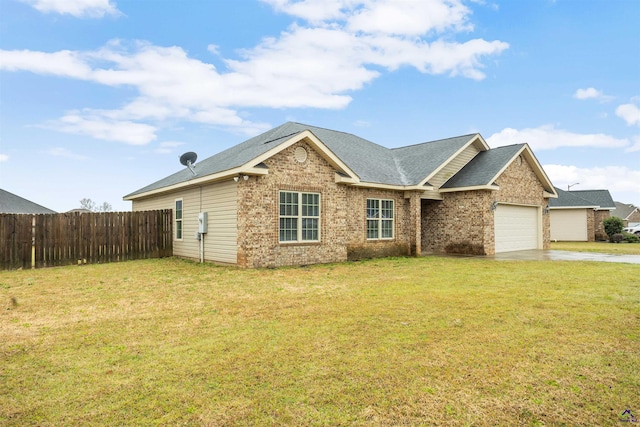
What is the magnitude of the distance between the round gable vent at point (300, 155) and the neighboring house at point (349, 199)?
0.04 m

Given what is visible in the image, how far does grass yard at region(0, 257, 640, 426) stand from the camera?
3.12 m

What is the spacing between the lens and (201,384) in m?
3.60

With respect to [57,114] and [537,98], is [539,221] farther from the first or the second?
[57,114]

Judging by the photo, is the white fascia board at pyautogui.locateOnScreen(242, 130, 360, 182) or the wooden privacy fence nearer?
the white fascia board at pyautogui.locateOnScreen(242, 130, 360, 182)

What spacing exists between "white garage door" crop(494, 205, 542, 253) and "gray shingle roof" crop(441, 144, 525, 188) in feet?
6.78

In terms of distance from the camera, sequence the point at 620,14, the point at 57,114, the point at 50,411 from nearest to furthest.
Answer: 1. the point at 50,411
2. the point at 620,14
3. the point at 57,114

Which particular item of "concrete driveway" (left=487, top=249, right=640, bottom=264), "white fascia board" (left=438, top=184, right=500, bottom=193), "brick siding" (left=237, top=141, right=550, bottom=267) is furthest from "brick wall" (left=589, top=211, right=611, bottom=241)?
"white fascia board" (left=438, top=184, right=500, bottom=193)

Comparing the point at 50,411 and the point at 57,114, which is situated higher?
the point at 57,114

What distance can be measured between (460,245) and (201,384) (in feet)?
52.9

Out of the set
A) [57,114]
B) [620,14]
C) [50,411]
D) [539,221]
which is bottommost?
[50,411]

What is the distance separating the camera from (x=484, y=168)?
1817cm

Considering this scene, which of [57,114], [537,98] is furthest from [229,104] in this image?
[537,98]

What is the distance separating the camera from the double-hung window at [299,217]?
13.0m

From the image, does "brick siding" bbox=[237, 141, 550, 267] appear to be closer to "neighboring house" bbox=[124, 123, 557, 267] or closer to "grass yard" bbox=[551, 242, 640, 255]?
"neighboring house" bbox=[124, 123, 557, 267]
